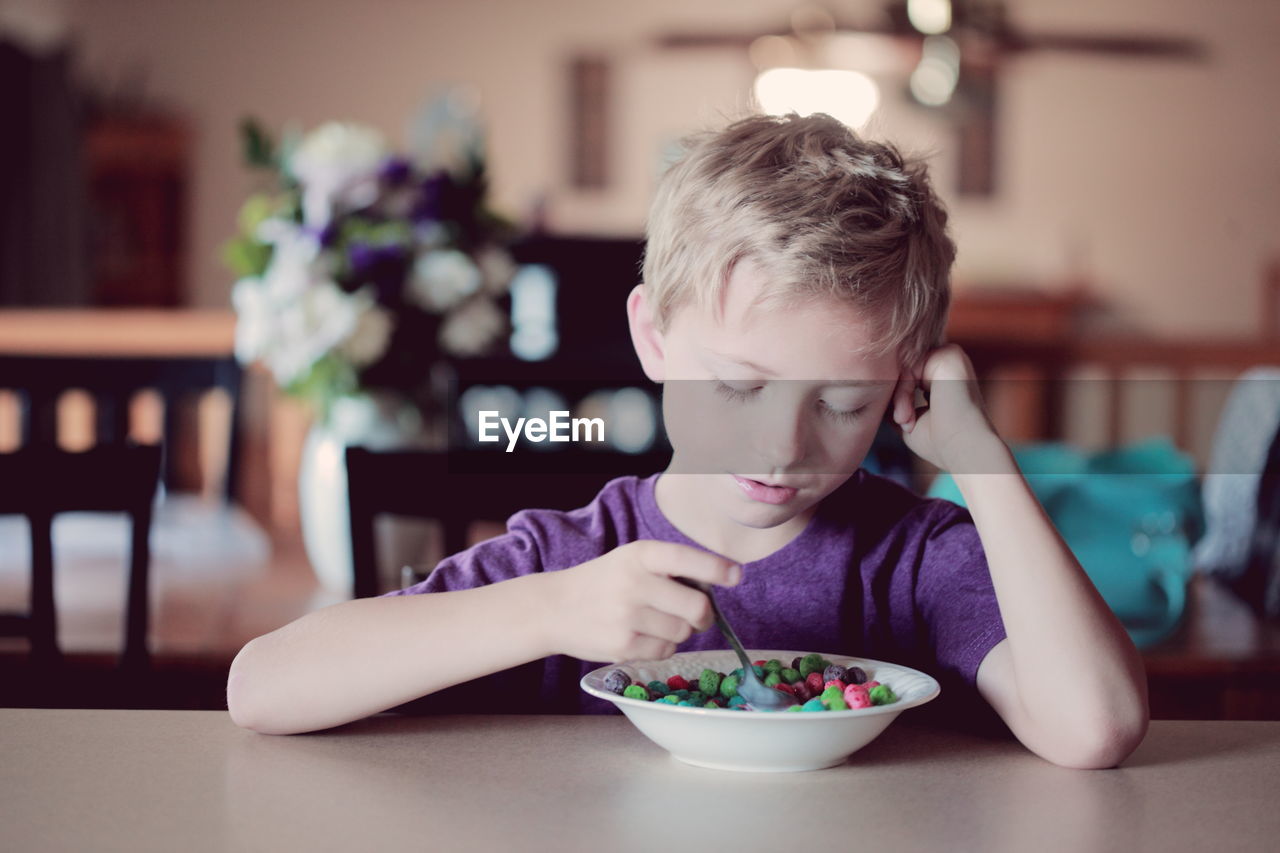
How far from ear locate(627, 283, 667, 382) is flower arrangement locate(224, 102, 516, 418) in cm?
89

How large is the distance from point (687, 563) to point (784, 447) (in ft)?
0.41

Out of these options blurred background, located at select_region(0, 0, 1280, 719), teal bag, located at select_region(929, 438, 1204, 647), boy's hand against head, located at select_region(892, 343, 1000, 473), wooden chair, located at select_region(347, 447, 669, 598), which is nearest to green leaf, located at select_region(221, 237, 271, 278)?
wooden chair, located at select_region(347, 447, 669, 598)

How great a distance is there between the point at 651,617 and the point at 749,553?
0.26 meters

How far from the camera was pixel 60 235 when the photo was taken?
495cm

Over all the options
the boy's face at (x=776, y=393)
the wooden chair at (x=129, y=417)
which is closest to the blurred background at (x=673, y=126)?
the wooden chair at (x=129, y=417)

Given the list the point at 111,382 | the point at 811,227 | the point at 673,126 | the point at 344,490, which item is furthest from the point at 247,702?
the point at 673,126

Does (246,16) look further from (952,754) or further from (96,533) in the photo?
(952,754)

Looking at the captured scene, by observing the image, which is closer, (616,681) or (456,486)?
(616,681)

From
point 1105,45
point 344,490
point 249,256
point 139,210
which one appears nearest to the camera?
point 344,490

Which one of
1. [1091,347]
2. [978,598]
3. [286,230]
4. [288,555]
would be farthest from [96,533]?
[1091,347]

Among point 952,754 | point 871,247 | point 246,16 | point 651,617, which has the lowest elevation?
point 952,754

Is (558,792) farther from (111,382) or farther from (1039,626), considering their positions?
(111,382)

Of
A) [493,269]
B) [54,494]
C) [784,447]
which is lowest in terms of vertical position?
[54,494]

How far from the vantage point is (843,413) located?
751 mm
